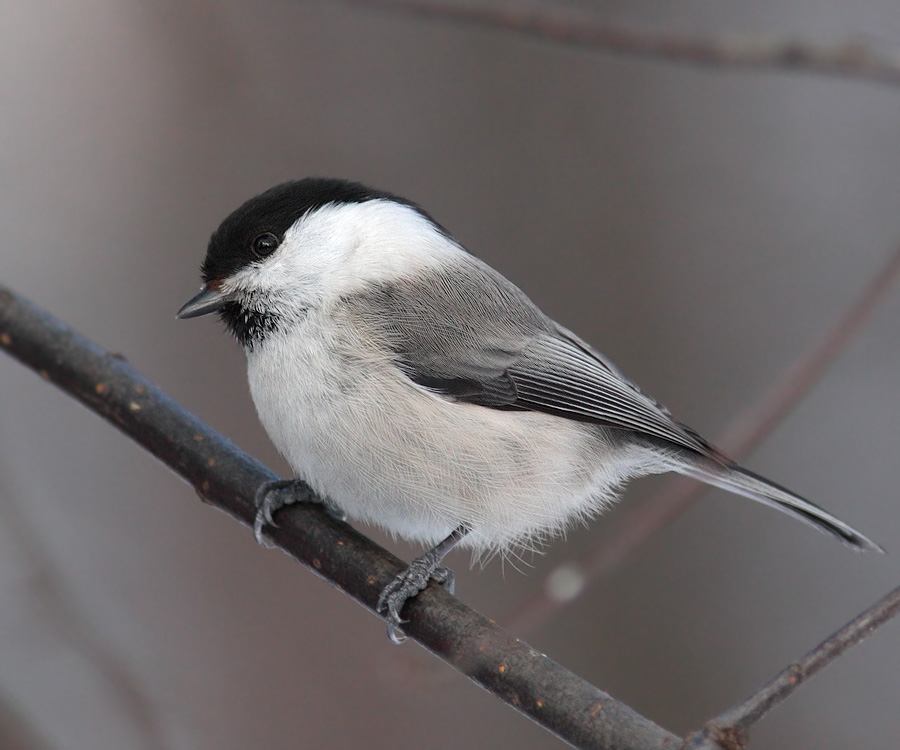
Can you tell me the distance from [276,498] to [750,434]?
33.5 inches

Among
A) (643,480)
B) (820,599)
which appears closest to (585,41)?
(643,480)

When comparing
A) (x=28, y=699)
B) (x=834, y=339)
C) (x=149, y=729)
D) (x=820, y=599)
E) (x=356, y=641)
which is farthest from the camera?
(x=820, y=599)

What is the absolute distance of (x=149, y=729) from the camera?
1649 mm

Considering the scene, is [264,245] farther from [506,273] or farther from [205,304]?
[506,273]

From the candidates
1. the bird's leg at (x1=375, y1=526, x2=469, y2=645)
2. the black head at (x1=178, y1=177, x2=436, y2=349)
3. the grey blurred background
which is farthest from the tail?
the grey blurred background

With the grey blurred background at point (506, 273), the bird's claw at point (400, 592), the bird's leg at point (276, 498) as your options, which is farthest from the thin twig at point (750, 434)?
the grey blurred background at point (506, 273)

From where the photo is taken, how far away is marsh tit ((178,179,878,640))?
1.65 metres

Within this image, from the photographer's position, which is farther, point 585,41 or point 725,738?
point 585,41

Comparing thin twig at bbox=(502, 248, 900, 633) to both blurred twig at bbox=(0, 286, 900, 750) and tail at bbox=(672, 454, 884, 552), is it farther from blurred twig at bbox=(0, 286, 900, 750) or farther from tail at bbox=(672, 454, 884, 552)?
tail at bbox=(672, 454, 884, 552)

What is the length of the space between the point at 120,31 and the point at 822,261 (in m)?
2.74

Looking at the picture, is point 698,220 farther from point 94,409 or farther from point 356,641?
point 94,409

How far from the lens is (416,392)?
5.55ft

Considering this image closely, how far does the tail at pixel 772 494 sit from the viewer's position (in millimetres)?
1691

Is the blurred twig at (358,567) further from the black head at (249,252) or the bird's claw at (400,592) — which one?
the black head at (249,252)
